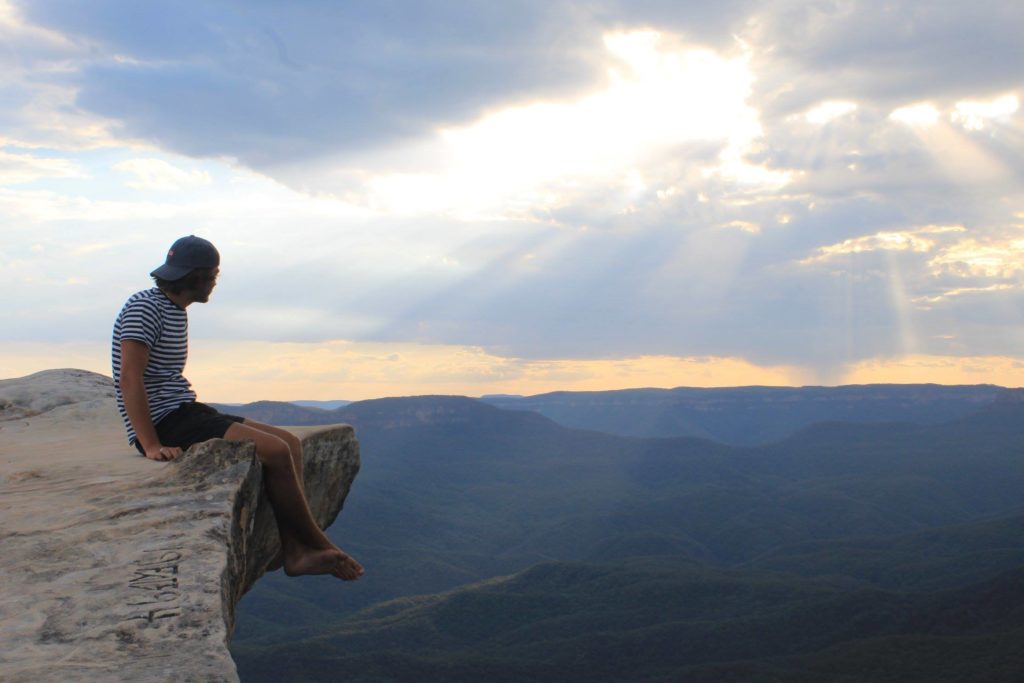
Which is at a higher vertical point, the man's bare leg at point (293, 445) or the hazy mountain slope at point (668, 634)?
the man's bare leg at point (293, 445)

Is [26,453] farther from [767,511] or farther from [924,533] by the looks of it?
[767,511]

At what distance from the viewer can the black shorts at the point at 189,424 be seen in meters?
8.34

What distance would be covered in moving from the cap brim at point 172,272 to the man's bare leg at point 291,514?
4.58 feet

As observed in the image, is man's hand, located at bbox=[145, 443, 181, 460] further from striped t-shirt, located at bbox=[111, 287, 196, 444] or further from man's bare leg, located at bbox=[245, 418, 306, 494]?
man's bare leg, located at bbox=[245, 418, 306, 494]

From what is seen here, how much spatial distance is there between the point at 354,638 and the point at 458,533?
8878 cm

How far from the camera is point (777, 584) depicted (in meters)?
118

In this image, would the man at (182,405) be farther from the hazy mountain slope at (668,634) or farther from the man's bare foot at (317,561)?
the hazy mountain slope at (668,634)

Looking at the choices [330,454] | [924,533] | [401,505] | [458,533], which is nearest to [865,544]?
[924,533]

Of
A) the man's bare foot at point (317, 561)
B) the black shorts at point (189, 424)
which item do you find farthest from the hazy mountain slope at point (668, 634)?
the black shorts at point (189, 424)

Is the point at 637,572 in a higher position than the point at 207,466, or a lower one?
lower

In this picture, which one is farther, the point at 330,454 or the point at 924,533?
the point at 924,533

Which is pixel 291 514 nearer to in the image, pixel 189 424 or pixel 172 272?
pixel 189 424

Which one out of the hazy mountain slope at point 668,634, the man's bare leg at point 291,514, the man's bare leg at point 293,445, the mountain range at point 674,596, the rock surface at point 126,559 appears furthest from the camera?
the mountain range at point 674,596

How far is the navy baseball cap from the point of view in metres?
8.27
